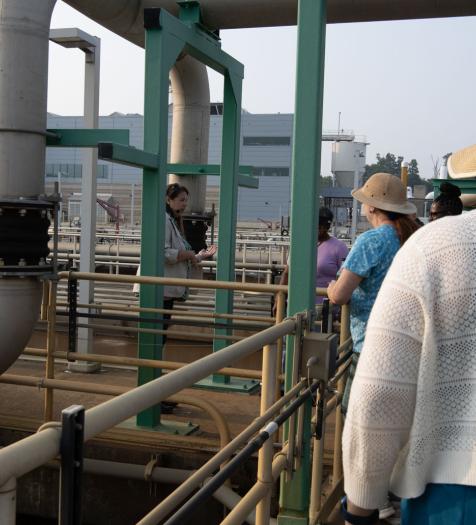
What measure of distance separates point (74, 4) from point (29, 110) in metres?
1.22

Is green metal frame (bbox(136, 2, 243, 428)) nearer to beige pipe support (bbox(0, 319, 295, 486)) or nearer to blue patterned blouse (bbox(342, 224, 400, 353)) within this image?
blue patterned blouse (bbox(342, 224, 400, 353))

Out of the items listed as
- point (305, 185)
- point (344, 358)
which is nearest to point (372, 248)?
point (305, 185)

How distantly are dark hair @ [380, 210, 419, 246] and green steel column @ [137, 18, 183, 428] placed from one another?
1.79m

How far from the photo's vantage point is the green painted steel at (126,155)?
4.23 m

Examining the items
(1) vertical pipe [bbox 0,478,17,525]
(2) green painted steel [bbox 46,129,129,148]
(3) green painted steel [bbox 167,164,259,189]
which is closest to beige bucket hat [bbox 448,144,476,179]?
(1) vertical pipe [bbox 0,478,17,525]

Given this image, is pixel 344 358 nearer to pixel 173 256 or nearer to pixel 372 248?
pixel 372 248

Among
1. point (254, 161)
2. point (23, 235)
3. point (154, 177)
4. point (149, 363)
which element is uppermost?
point (254, 161)

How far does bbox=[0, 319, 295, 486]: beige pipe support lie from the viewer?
122 cm

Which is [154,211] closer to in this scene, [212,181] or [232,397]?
[232,397]

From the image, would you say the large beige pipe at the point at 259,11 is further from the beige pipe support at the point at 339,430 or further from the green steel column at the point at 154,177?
the beige pipe support at the point at 339,430

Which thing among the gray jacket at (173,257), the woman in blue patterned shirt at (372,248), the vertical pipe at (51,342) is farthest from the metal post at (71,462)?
the gray jacket at (173,257)

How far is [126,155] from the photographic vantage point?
4.40 m

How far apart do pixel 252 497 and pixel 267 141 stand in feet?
194

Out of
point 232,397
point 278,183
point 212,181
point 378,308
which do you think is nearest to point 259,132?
point 278,183
